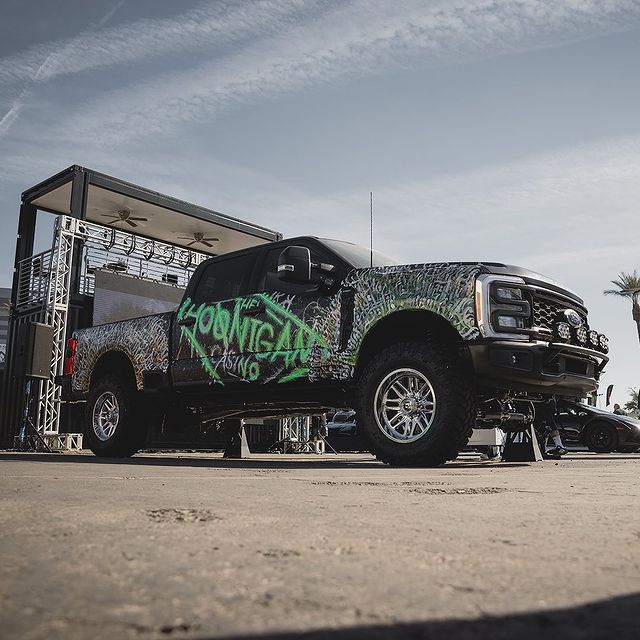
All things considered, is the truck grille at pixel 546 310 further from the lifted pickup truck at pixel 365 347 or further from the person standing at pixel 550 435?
the person standing at pixel 550 435

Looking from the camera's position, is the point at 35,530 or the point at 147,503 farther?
the point at 147,503

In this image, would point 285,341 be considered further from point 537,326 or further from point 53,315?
point 53,315

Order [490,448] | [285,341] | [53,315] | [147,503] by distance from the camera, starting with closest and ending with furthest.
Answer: [147,503] < [285,341] < [490,448] < [53,315]

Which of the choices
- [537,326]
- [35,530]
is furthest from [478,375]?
[35,530]

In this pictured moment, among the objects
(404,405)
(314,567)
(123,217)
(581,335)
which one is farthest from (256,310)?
(123,217)

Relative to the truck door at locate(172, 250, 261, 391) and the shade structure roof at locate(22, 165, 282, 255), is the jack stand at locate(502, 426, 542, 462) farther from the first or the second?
the shade structure roof at locate(22, 165, 282, 255)

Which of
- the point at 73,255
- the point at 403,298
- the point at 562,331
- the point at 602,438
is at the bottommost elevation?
the point at 602,438

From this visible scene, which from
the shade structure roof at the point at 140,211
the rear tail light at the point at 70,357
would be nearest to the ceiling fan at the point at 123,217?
the shade structure roof at the point at 140,211

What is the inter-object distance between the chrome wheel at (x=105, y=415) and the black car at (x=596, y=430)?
8.73 m

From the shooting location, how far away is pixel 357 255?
691 cm

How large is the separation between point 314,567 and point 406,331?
4.61 m

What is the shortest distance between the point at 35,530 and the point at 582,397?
5.52 m

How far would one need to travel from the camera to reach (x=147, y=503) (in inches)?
109

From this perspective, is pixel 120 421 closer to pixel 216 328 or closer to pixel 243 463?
pixel 216 328
